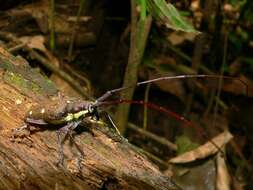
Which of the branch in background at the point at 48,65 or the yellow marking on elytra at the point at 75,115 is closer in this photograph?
the yellow marking on elytra at the point at 75,115

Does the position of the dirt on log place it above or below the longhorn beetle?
below

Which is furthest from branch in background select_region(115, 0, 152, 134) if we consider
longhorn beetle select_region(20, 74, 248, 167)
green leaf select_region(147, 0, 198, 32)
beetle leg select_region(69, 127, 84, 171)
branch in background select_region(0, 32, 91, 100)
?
beetle leg select_region(69, 127, 84, 171)

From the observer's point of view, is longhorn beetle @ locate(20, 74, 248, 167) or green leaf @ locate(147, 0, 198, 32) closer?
green leaf @ locate(147, 0, 198, 32)

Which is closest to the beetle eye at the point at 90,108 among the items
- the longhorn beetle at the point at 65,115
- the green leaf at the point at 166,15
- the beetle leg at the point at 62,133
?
the longhorn beetle at the point at 65,115

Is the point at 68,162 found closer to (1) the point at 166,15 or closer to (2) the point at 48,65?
(1) the point at 166,15

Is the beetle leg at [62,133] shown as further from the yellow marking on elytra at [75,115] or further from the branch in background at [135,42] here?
the branch in background at [135,42]

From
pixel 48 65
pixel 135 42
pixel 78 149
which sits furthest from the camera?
pixel 48 65

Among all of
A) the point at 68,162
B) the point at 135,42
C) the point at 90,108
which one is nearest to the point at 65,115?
the point at 90,108

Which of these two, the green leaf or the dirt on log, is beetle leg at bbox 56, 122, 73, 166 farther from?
the green leaf
